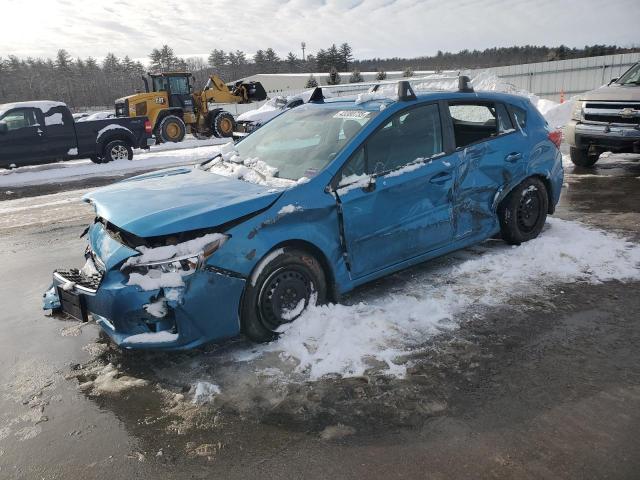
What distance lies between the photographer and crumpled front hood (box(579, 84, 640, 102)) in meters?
8.69

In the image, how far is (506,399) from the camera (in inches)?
114

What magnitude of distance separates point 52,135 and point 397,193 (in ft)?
42.5

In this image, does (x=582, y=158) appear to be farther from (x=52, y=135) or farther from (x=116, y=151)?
(x=52, y=135)

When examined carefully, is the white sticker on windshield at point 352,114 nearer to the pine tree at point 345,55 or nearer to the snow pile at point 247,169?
the snow pile at point 247,169

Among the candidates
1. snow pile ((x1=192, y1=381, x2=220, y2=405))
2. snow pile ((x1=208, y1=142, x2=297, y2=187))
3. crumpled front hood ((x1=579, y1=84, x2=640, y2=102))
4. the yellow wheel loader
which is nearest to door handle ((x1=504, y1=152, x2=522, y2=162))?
snow pile ((x1=208, y1=142, x2=297, y2=187))

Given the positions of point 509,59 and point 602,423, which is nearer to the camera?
point 602,423

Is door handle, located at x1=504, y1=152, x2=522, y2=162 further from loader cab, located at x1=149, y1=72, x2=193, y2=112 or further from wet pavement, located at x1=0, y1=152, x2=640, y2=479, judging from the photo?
loader cab, located at x1=149, y1=72, x2=193, y2=112

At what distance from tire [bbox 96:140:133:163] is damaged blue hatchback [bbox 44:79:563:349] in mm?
11587

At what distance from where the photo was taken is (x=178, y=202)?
11.3 feet

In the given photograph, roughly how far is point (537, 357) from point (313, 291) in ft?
5.33

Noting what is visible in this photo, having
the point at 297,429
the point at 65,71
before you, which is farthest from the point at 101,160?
the point at 65,71

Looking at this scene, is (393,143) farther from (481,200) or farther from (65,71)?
(65,71)

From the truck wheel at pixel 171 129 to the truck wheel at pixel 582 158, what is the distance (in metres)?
14.7

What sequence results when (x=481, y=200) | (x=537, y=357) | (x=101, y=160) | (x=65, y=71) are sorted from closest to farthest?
(x=537, y=357)
(x=481, y=200)
(x=101, y=160)
(x=65, y=71)
